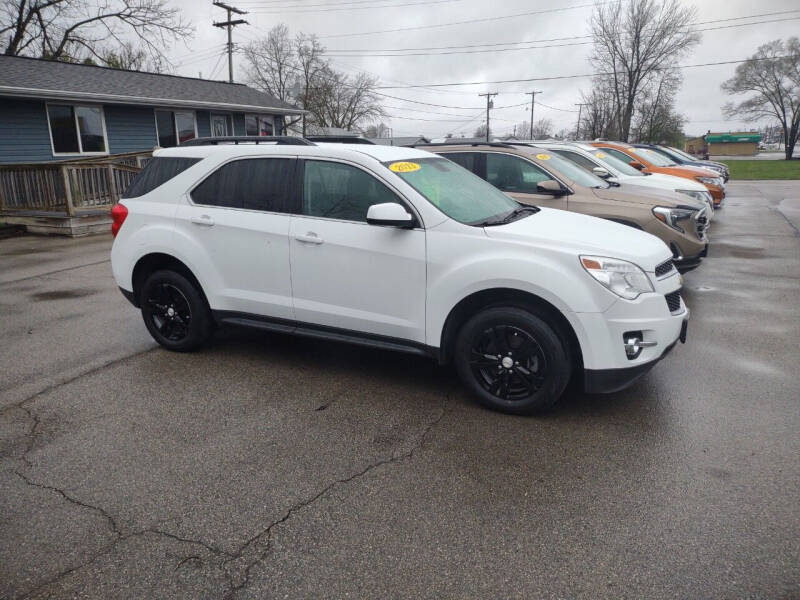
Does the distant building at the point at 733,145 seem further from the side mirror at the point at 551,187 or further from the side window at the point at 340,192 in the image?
the side window at the point at 340,192

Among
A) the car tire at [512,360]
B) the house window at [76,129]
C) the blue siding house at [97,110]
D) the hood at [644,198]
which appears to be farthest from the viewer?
the house window at [76,129]

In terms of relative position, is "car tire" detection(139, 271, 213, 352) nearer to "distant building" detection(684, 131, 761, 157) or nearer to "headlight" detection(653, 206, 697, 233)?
"headlight" detection(653, 206, 697, 233)

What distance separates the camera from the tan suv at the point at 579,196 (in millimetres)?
6785

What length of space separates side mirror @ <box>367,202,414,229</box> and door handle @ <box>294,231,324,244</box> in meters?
0.53

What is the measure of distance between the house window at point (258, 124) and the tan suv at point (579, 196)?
65.5ft

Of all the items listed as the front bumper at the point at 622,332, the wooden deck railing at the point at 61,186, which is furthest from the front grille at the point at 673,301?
the wooden deck railing at the point at 61,186

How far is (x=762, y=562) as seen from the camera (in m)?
2.54

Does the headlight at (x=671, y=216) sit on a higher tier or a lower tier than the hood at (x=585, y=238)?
lower

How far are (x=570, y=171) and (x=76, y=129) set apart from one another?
16.4 meters

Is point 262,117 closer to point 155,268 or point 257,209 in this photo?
point 155,268

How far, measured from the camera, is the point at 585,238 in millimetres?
4000

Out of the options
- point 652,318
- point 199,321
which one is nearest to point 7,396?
point 199,321

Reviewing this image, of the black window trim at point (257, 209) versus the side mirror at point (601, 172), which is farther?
the side mirror at point (601, 172)

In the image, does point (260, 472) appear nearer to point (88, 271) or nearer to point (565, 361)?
point (565, 361)
